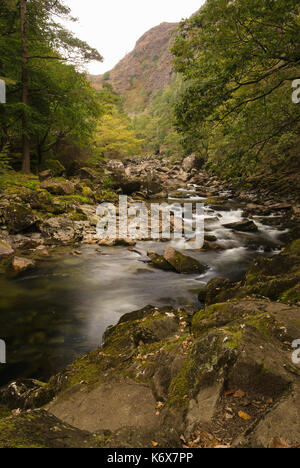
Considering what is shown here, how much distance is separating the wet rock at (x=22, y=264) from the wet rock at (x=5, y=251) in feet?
2.33

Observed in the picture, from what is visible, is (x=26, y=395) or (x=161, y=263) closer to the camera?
(x=26, y=395)

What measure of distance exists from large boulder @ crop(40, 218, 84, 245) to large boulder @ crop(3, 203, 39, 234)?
2.00ft

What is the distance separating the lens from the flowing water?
501 centimetres

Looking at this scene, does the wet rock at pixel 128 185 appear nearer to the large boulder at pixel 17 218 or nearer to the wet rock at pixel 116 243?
the wet rock at pixel 116 243

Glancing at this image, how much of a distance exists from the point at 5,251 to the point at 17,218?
1878 mm

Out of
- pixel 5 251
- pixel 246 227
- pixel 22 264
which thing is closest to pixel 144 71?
pixel 246 227

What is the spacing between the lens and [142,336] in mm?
4012

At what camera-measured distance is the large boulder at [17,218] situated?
10227mm

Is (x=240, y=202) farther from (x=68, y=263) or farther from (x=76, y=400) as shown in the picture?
(x=76, y=400)

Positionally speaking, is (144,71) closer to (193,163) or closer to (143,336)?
(193,163)

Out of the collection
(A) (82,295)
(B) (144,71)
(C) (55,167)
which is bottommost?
(A) (82,295)

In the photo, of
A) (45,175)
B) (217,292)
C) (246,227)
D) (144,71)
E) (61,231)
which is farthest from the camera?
(144,71)

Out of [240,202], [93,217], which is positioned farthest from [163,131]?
[93,217]

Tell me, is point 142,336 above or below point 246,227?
below
